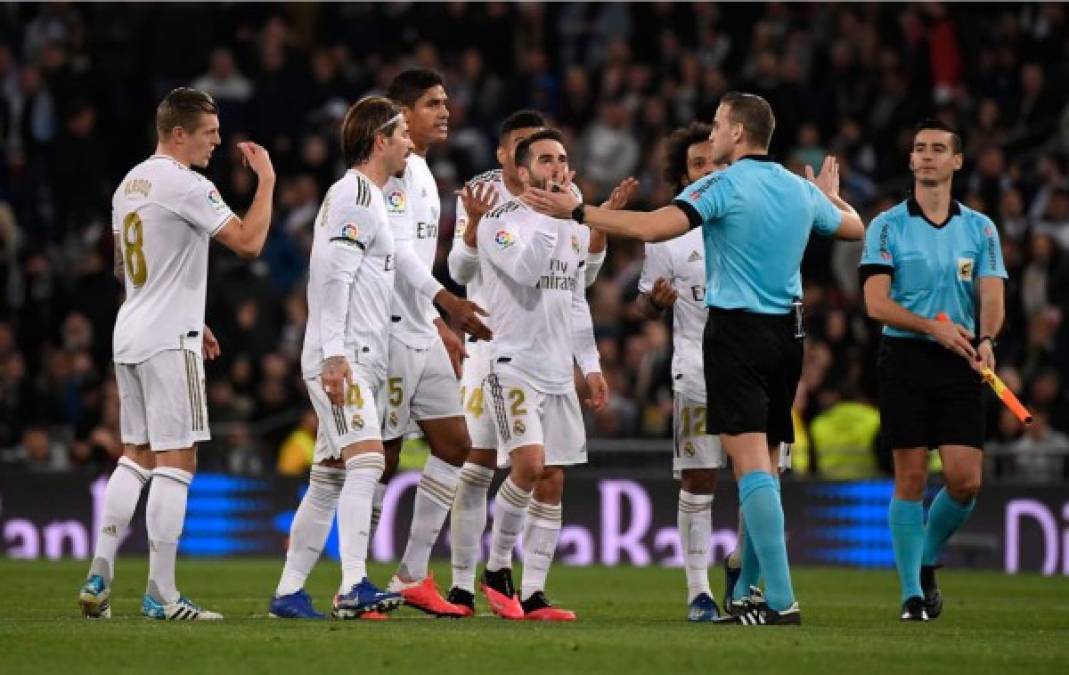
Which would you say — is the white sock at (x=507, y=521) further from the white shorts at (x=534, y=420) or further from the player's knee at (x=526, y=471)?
the white shorts at (x=534, y=420)

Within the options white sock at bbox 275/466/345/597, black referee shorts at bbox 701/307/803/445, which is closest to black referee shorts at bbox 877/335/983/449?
black referee shorts at bbox 701/307/803/445

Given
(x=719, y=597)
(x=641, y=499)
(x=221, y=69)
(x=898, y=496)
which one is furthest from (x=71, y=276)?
(x=898, y=496)

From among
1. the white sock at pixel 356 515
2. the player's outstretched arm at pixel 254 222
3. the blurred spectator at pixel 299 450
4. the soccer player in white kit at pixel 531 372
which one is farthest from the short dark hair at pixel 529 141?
the blurred spectator at pixel 299 450

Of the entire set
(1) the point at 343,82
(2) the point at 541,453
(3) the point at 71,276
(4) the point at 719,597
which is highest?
(1) the point at 343,82

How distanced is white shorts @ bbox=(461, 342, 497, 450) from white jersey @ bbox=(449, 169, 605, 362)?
3 cm

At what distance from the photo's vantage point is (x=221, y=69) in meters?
23.6

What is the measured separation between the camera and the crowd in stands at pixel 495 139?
19844 mm

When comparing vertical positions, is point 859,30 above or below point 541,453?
above

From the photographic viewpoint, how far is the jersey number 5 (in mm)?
10617

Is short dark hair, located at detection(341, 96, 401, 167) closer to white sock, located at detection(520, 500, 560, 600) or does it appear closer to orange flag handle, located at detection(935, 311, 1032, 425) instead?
white sock, located at detection(520, 500, 560, 600)

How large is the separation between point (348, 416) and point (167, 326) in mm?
1026

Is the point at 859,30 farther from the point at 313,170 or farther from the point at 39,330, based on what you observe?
the point at 39,330

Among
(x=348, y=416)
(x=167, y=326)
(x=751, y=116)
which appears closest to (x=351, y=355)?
(x=348, y=416)

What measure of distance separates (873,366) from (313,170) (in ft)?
22.6
